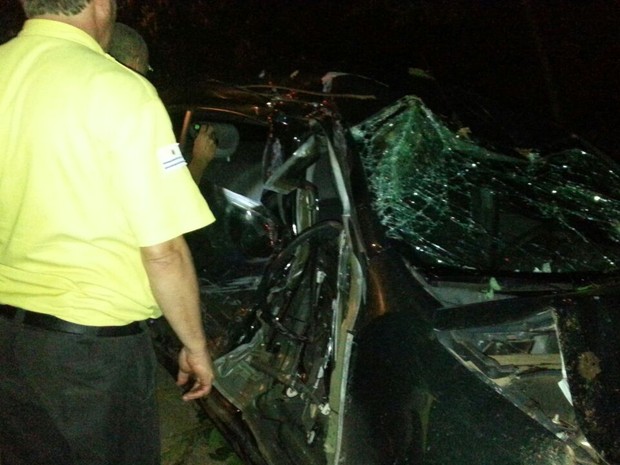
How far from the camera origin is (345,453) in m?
2.01

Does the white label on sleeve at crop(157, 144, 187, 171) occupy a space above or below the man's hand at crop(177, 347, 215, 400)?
above

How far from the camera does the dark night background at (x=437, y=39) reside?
8.16 metres

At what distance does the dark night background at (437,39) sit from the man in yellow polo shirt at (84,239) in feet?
21.0

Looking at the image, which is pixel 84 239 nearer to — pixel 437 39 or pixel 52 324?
pixel 52 324

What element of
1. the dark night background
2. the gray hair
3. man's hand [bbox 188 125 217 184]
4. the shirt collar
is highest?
the gray hair

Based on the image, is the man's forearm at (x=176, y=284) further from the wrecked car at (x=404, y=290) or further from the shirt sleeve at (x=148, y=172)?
the wrecked car at (x=404, y=290)

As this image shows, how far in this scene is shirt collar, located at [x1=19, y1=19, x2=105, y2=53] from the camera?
5.37ft

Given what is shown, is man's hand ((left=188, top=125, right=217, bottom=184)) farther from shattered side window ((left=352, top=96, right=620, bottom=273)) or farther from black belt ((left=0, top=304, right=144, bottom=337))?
black belt ((left=0, top=304, right=144, bottom=337))

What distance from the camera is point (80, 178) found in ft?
5.24

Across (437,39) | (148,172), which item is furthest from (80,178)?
(437,39)

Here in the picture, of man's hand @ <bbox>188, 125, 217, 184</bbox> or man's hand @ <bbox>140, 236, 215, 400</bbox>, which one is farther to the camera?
man's hand @ <bbox>188, 125, 217, 184</bbox>

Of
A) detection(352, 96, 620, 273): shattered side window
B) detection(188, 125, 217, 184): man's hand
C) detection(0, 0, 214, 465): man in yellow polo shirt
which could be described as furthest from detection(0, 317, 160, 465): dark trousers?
detection(188, 125, 217, 184): man's hand

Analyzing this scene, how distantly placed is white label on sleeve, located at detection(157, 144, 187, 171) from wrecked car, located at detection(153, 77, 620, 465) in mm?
611

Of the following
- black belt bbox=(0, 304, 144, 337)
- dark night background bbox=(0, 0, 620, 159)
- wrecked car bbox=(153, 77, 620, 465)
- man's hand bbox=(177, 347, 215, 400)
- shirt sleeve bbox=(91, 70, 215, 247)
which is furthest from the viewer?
dark night background bbox=(0, 0, 620, 159)
